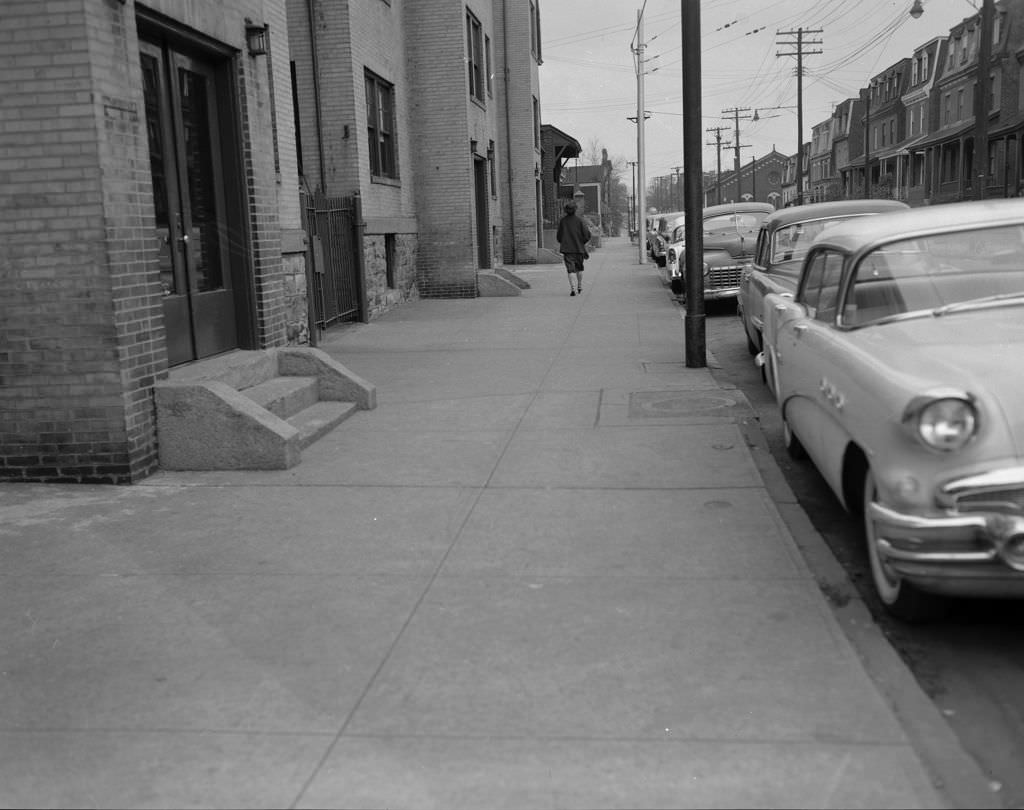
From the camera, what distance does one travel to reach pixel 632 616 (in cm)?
427

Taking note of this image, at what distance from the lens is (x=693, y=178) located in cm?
1055

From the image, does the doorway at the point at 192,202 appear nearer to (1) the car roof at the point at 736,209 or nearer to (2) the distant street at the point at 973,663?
(2) the distant street at the point at 973,663

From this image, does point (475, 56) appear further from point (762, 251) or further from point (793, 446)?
point (793, 446)

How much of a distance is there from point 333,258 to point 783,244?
6.84m

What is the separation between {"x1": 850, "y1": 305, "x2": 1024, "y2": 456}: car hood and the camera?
3.69 meters

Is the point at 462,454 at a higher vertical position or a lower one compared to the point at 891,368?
lower

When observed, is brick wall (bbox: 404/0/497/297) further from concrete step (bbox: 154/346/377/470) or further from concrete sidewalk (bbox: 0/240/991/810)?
concrete sidewalk (bbox: 0/240/991/810)

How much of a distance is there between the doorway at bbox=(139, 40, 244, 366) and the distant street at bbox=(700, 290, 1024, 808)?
4.86m

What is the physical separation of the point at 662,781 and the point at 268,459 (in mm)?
4405

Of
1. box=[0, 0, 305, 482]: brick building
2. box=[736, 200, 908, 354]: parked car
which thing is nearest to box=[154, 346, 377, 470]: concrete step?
box=[0, 0, 305, 482]: brick building

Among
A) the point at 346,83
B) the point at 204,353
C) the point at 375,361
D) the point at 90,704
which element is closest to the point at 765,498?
the point at 90,704

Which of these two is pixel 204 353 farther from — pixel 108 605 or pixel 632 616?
pixel 632 616

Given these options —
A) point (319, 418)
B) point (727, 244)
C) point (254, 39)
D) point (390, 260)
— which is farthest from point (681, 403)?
point (390, 260)

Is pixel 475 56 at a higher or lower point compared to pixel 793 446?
higher
